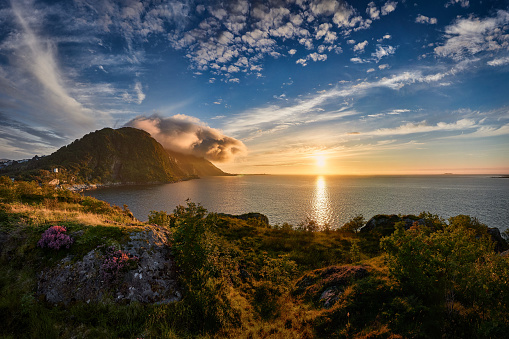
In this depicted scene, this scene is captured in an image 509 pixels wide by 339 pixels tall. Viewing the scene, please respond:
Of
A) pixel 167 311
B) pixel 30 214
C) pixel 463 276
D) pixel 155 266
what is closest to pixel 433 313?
pixel 463 276

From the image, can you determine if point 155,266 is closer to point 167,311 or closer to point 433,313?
point 167,311

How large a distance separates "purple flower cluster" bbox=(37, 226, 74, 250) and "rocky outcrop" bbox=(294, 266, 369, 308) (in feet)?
41.1

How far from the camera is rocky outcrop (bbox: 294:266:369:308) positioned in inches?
390

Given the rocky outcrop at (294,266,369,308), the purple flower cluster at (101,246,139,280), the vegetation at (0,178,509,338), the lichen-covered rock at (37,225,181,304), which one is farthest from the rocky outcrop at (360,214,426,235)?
the purple flower cluster at (101,246,139,280)

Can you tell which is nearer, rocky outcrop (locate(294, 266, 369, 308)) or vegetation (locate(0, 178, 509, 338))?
vegetation (locate(0, 178, 509, 338))

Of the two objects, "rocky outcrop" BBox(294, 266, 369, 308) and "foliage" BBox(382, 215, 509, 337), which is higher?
Result: "foliage" BBox(382, 215, 509, 337)

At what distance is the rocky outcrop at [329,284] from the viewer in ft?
32.5

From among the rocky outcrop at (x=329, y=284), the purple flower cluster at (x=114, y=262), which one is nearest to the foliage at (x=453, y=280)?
the rocky outcrop at (x=329, y=284)

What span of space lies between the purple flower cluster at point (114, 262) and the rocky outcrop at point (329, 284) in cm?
943

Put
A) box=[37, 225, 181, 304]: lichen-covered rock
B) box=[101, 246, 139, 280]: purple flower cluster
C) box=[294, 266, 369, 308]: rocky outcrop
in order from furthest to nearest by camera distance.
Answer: box=[294, 266, 369, 308]: rocky outcrop, box=[101, 246, 139, 280]: purple flower cluster, box=[37, 225, 181, 304]: lichen-covered rock

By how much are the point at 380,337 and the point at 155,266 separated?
9427mm

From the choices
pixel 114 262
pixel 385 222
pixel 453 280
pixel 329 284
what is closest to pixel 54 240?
pixel 114 262

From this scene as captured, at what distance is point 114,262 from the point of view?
334 inches

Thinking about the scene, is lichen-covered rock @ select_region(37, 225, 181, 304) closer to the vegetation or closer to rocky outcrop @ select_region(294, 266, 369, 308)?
the vegetation
